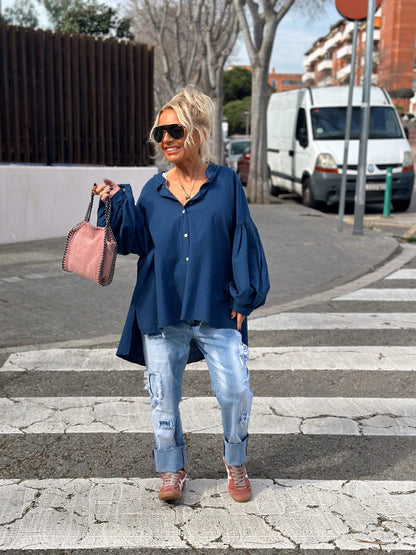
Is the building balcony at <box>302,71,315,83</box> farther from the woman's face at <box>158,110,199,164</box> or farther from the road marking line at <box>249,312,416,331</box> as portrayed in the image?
the woman's face at <box>158,110,199,164</box>

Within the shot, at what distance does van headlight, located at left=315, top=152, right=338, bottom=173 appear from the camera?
51.0 ft

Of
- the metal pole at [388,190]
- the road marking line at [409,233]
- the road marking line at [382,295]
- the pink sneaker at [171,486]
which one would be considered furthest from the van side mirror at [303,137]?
the pink sneaker at [171,486]

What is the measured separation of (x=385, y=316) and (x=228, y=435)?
14.1 feet

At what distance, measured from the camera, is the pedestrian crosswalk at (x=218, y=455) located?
3174 millimetres

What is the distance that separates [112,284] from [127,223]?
543cm

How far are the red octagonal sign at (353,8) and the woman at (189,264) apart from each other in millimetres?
9509

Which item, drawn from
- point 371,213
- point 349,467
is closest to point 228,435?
point 349,467

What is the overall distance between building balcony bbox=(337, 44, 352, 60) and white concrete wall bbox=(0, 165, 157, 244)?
80.9 meters

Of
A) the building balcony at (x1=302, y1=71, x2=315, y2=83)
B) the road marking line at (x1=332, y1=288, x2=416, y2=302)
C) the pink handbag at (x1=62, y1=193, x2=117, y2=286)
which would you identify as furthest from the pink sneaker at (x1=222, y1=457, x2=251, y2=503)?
the building balcony at (x1=302, y1=71, x2=315, y2=83)

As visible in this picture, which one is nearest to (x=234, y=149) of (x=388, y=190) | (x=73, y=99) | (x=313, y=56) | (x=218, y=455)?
(x=388, y=190)

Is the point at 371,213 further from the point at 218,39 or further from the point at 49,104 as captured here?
the point at 218,39

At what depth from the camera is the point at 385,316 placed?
24.3 ft

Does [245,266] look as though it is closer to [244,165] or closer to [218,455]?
[218,455]

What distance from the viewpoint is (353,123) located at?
649 inches
